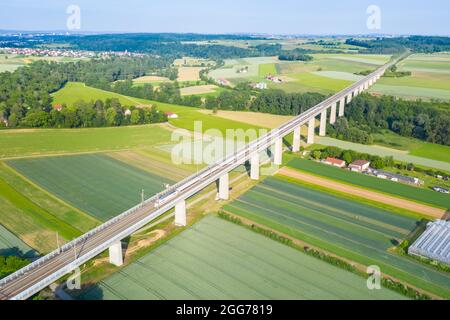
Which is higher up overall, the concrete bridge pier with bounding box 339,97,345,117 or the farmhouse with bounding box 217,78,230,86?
the farmhouse with bounding box 217,78,230,86

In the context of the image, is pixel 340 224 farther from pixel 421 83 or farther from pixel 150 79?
pixel 150 79

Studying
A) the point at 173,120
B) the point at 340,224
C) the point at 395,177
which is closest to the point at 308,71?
the point at 173,120

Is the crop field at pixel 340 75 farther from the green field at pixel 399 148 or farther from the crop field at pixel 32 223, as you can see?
the crop field at pixel 32 223

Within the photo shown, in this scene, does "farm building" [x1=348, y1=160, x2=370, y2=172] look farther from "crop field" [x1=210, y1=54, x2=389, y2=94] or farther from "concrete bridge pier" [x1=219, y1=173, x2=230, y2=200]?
"crop field" [x1=210, y1=54, x2=389, y2=94]

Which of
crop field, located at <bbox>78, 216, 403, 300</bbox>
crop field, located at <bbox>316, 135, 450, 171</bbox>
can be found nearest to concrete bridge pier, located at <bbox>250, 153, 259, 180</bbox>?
crop field, located at <bbox>78, 216, 403, 300</bbox>

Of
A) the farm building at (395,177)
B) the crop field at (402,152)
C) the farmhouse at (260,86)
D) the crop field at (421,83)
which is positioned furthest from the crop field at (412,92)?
the farm building at (395,177)

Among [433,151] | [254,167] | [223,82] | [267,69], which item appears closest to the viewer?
[254,167]

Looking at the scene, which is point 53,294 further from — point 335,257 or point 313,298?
point 335,257
